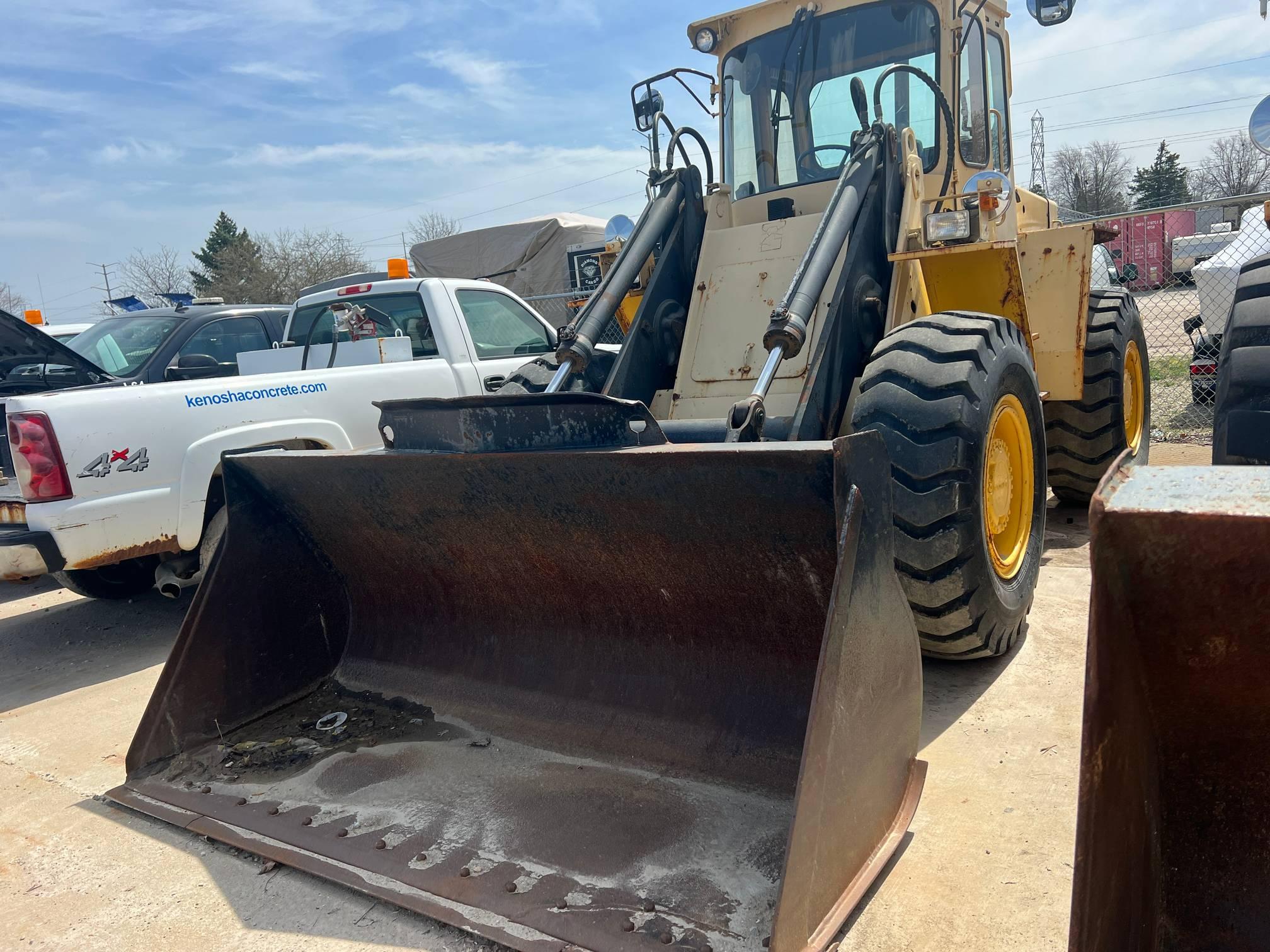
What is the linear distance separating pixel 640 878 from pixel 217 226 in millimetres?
51716

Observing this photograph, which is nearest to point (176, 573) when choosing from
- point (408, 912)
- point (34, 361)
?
point (34, 361)

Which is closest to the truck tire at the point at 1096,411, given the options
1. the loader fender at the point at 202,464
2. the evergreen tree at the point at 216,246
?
the loader fender at the point at 202,464

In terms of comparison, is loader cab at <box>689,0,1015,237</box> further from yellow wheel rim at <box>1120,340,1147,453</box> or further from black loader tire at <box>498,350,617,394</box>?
yellow wheel rim at <box>1120,340,1147,453</box>

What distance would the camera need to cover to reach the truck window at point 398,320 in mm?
6527

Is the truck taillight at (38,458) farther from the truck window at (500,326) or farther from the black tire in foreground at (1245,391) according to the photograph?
the black tire in foreground at (1245,391)

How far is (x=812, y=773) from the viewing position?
7.07 ft

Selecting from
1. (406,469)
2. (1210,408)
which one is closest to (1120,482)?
(406,469)

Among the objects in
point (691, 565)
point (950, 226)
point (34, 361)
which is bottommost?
point (691, 565)

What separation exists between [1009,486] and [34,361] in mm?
5718

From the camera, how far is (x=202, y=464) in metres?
5.13

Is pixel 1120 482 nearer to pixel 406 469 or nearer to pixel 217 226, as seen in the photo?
pixel 406 469

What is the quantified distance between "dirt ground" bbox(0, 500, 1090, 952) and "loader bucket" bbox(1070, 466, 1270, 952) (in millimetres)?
547

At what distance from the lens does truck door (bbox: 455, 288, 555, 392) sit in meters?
6.60

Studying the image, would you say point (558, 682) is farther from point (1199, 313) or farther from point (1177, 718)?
point (1199, 313)
